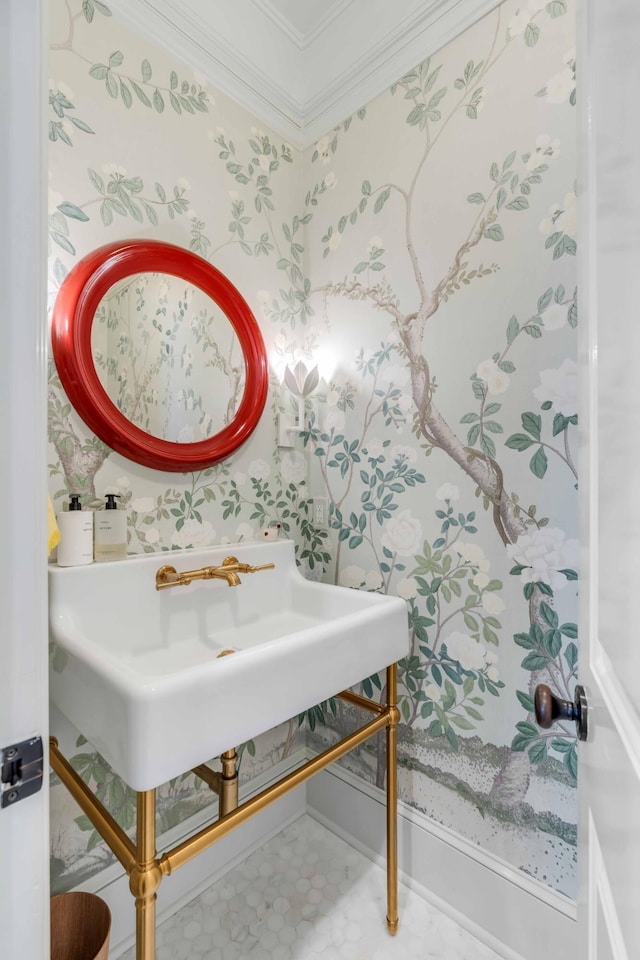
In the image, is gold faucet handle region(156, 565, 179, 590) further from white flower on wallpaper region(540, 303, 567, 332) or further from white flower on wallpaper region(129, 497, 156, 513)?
white flower on wallpaper region(540, 303, 567, 332)

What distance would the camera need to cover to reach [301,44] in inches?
62.2

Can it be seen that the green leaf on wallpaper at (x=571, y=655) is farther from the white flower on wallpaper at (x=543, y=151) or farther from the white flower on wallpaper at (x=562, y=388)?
the white flower on wallpaper at (x=543, y=151)

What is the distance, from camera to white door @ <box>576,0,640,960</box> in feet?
1.13

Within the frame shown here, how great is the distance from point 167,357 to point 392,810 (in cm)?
139

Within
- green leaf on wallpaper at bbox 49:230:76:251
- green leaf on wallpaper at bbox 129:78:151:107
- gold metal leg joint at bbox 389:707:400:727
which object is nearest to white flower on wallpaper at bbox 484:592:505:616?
Answer: gold metal leg joint at bbox 389:707:400:727

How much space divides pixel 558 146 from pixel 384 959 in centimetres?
201

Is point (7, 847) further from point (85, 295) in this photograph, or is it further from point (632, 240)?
point (85, 295)

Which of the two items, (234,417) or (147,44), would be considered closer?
(147,44)

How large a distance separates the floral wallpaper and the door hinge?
0.68 m

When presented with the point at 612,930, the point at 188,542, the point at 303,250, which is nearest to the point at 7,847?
the point at 612,930

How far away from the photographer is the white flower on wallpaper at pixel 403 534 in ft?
4.26

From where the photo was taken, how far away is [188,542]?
1295 millimetres

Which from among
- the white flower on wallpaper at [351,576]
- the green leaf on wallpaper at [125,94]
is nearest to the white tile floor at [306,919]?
the white flower on wallpaper at [351,576]

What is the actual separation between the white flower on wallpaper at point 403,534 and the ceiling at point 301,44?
136 cm
